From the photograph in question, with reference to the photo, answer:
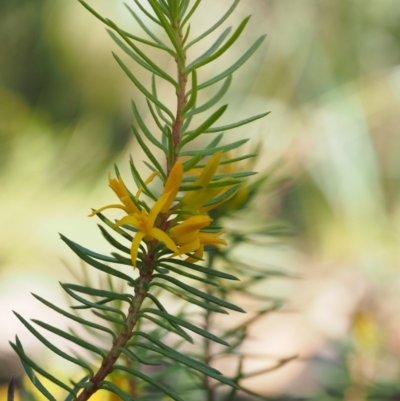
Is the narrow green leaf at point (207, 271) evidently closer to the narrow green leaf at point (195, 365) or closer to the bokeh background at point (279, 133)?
the narrow green leaf at point (195, 365)

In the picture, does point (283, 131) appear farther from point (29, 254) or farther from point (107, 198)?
point (29, 254)

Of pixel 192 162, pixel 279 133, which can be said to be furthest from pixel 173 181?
pixel 279 133

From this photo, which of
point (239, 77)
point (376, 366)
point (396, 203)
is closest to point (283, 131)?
point (239, 77)

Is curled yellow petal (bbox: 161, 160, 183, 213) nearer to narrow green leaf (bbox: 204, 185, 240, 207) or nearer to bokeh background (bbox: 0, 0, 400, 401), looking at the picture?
narrow green leaf (bbox: 204, 185, 240, 207)

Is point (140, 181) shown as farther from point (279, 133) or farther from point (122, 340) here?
point (279, 133)

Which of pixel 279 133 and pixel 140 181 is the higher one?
pixel 279 133
